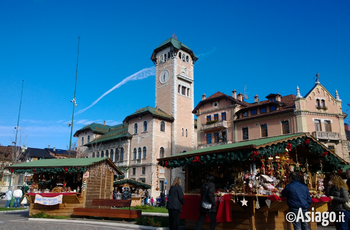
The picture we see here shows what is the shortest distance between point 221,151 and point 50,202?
1005cm

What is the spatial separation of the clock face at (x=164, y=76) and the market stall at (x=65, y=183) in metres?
32.2

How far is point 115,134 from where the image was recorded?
173 ft

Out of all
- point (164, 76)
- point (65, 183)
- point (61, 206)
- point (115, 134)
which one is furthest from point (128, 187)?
point (164, 76)

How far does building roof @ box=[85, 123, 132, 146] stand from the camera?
49116 millimetres

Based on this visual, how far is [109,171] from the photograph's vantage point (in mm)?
18750

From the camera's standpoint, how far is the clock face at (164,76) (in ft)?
163

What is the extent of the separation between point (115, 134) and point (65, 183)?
116ft

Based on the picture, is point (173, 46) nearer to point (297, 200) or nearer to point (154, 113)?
point (154, 113)

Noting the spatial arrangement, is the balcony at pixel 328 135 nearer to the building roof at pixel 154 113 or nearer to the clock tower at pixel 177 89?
the clock tower at pixel 177 89

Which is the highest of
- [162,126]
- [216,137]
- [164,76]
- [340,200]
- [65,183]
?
[164,76]

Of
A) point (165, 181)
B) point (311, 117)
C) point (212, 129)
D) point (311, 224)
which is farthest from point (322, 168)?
point (165, 181)

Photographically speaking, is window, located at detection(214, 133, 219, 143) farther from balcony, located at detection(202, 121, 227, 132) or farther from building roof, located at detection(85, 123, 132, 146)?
building roof, located at detection(85, 123, 132, 146)

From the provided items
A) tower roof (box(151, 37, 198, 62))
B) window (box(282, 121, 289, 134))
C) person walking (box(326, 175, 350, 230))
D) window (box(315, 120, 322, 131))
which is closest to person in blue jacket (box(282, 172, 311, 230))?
person walking (box(326, 175, 350, 230))

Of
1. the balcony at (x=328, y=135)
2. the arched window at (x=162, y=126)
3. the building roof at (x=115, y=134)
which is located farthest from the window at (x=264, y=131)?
the building roof at (x=115, y=134)
